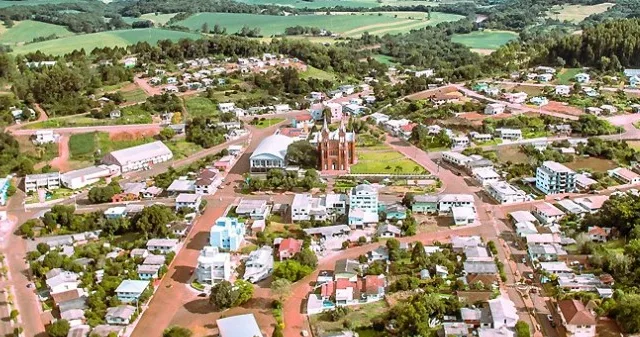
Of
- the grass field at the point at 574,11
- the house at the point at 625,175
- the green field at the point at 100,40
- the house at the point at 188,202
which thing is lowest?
the house at the point at 625,175

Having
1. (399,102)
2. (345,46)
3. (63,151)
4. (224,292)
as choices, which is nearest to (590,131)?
(399,102)

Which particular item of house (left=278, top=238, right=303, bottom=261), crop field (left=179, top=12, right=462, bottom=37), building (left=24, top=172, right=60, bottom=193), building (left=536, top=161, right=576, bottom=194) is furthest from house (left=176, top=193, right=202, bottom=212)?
crop field (left=179, top=12, right=462, bottom=37)

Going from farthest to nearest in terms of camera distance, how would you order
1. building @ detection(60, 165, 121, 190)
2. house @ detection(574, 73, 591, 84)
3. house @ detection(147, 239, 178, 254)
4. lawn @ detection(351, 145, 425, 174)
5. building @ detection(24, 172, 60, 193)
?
house @ detection(574, 73, 591, 84) < lawn @ detection(351, 145, 425, 174) < building @ detection(60, 165, 121, 190) < building @ detection(24, 172, 60, 193) < house @ detection(147, 239, 178, 254)

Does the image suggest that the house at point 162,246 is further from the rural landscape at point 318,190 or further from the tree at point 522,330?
the tree at point 522,330

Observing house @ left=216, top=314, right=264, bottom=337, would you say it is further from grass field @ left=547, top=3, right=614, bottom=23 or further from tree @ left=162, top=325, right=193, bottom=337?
grass field @ left=547, top=3, right=614, bottom=23

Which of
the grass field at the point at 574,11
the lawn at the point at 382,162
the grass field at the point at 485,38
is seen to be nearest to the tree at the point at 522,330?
the lawn at the point at 382,162
